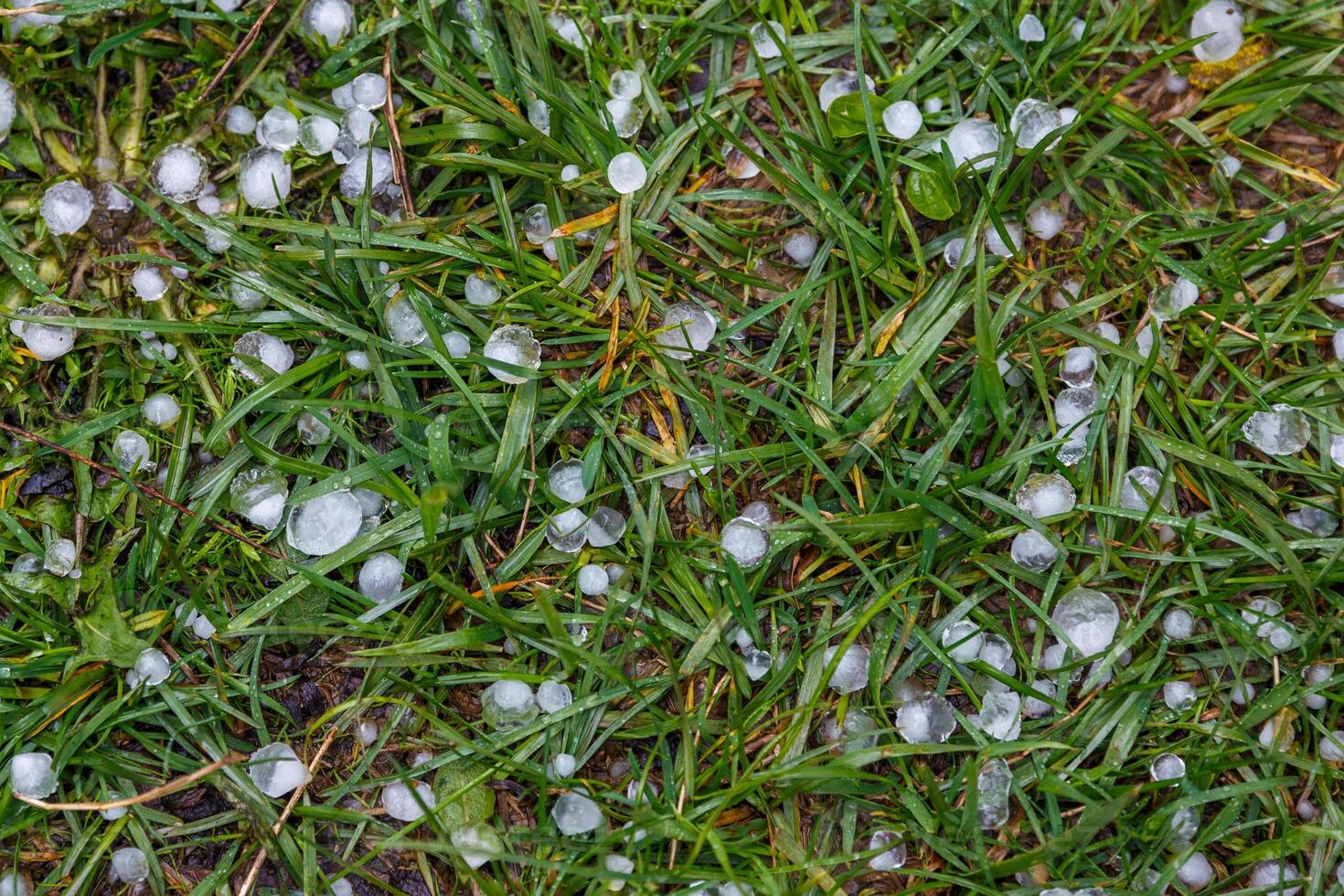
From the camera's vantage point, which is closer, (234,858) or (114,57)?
(234,858)

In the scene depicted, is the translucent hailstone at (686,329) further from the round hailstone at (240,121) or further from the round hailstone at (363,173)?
the round hailstone at (240,121)

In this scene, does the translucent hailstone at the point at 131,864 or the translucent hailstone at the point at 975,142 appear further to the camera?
the translucent hailstone at the point at 975,142

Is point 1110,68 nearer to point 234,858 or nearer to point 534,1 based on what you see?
point 534,1

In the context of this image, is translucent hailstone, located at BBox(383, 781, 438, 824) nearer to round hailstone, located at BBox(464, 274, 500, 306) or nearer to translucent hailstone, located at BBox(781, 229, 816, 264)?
round hailstone, located at BBox(464, 274, 500, 306)

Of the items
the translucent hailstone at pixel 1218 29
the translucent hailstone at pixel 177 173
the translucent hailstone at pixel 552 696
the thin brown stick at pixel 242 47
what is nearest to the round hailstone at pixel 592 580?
the translucent hailstone at pixel 552 696

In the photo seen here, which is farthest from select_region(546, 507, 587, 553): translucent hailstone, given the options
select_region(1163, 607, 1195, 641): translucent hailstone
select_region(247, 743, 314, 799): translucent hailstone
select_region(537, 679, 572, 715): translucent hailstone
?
select_region(1163, 607, 1195, 641): translucent hailstone

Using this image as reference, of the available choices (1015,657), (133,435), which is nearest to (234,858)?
(133,435)
